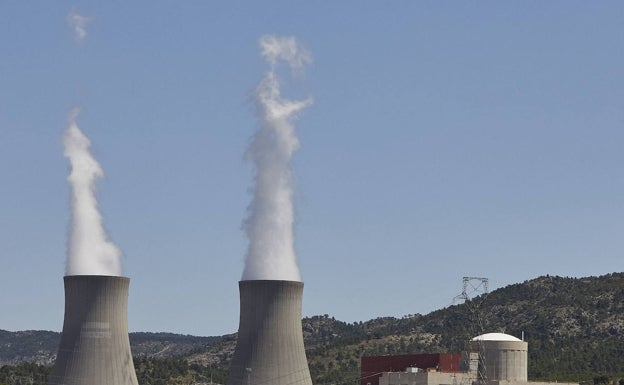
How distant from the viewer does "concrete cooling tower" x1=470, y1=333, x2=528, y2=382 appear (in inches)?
4756

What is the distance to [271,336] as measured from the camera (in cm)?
9706

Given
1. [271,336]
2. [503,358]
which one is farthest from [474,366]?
[271,336]

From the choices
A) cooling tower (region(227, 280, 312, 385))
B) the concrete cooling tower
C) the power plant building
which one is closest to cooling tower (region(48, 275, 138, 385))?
cooling tower (region(227, 280, 312, 385))

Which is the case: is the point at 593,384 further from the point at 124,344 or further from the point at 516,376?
the point at 124,344

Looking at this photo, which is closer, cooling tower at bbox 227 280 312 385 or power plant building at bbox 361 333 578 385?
cooling tower at bbox 227 280 312 385

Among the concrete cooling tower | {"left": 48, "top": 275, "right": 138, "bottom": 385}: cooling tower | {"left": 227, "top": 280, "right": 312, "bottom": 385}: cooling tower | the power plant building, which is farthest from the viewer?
the concrete cooling tower

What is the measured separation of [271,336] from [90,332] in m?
13.5

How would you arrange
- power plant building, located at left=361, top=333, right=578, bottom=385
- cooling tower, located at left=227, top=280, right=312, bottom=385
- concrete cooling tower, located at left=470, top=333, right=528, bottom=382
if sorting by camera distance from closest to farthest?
cooling tower, located at left=227, top=280, right=312, bottom=385, power plant building, located at left=361, top=333, right=578, bottom=385, concrete cooling tower, located at left=470, top=333, right=528, bottom=382

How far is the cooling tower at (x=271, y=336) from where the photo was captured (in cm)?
9706

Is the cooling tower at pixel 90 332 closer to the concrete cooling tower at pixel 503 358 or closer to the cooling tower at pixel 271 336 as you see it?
the cooling tower at pixel 271 336

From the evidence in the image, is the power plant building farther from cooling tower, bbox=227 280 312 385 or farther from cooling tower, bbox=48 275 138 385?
cooling tower, bbox=48 275 138 385

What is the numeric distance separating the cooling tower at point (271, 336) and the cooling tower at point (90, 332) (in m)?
9.79

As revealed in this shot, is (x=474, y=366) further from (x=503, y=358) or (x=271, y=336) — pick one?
(x=271, y=336)

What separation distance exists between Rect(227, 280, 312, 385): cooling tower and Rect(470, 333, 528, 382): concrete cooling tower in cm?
2827
